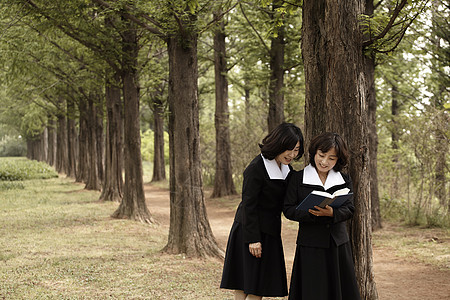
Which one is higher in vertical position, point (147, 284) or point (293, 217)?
point (293, 217)

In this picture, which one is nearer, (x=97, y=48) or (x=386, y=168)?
(x=97, y=48)

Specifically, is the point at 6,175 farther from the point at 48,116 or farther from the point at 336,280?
the point at 336,280

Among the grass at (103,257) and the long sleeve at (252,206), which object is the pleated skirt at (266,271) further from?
the grass at (103,257)

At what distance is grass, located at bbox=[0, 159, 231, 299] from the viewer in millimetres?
6980

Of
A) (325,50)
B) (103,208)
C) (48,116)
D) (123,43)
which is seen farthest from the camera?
(48,116)

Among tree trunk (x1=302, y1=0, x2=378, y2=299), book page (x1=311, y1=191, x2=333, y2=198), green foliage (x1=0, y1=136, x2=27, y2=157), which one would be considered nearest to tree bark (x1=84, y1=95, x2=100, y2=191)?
tree trunk (x1=302, y1=0, x2=378, y2=299)

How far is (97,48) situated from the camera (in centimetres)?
1302

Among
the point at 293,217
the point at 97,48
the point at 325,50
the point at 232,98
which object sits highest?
the point at 232,98

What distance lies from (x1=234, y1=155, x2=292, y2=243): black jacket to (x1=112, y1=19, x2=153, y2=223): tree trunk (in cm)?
968

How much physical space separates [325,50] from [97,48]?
30.6 feet

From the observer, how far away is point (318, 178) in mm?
4008

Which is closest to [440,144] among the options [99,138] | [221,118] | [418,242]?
[418,242]

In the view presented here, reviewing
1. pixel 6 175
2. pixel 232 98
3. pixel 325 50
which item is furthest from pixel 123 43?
pixel 232 98

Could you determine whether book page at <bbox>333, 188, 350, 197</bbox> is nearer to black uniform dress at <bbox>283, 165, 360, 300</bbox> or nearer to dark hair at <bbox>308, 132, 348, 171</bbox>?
black uniform dress at <bbox>283, 165, 360, 300</bbox>
